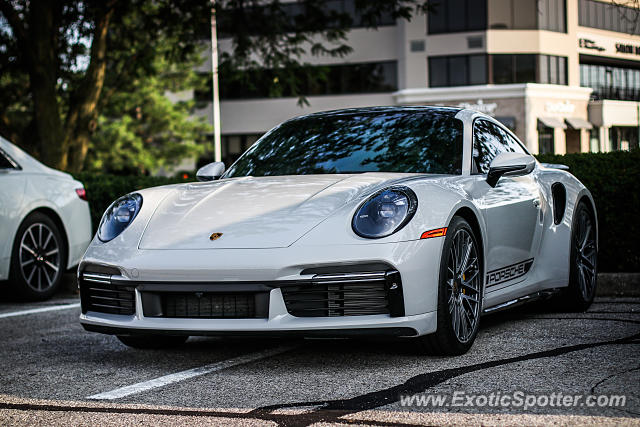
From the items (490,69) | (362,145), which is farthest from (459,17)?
(362,145)

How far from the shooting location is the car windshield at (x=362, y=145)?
5.32 meters

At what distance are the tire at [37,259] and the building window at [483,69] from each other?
3972 centimetres

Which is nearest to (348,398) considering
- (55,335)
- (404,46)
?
(55,335)

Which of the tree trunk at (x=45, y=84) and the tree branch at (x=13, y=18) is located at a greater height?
the tree branch at (x=13, y=18)

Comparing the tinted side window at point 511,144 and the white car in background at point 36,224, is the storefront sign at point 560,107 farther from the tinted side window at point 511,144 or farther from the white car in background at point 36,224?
the tinted side window at point 511,144

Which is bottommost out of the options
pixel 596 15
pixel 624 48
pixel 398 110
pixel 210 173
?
pixel 210 173

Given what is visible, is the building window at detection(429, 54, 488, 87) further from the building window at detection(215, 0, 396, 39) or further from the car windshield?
the car windshield

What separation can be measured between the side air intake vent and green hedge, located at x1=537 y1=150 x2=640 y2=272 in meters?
1.90

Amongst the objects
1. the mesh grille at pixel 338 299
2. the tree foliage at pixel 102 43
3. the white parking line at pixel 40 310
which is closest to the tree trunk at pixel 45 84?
the tree foliage at pixel 102 43

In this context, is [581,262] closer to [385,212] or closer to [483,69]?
[385,212]

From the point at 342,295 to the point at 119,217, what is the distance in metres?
1.46

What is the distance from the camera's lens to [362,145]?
5504mm

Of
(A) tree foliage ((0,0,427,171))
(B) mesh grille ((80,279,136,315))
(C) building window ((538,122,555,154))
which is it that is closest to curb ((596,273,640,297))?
(B) mesh grille ((80,279,136,315))

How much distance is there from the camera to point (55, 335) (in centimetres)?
594
